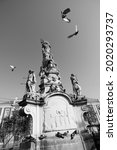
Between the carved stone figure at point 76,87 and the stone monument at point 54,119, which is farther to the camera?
the carved stone figure at point 76,87

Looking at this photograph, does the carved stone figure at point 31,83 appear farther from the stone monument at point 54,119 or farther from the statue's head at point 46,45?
the statue's head at point 46,45

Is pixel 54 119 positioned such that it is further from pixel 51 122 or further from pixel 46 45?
pixel 46 45

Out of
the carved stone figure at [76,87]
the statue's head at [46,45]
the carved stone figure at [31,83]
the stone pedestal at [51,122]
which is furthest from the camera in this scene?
the statue's head at [46,45]

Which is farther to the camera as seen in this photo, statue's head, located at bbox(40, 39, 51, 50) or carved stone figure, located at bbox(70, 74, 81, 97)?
statue's head, located at bbox(40, 39, 51, 50)

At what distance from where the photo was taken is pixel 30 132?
5449 mm

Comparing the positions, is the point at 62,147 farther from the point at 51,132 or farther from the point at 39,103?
the point at 39,103

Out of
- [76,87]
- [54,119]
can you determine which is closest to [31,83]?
[54,119]

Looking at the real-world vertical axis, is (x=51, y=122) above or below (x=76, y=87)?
below

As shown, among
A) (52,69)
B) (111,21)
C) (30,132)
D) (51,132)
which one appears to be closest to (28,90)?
(30,132)

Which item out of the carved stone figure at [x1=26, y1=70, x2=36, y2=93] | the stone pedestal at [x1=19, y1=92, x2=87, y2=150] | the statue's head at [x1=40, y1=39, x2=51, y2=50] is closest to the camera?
the stone pedestal at [x1=19, y1=92, x2=87, y2=150]

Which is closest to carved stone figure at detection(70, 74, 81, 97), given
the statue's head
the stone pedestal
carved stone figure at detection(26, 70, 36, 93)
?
the stone pedestal

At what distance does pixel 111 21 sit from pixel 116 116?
11.2 feet

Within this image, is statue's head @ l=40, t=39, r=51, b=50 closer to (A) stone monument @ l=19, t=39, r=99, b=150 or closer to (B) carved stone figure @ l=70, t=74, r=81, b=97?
(A) stone monument @ l=19, t=39, r=99, b=150

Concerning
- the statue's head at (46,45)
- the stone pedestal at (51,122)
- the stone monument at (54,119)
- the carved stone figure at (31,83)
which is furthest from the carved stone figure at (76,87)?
the statue's head at (46,45)
